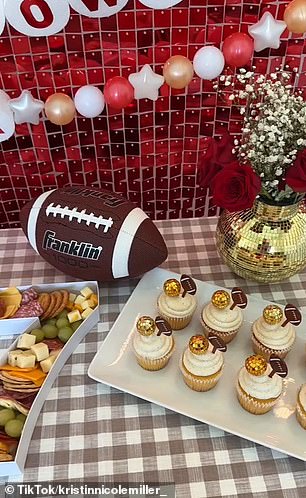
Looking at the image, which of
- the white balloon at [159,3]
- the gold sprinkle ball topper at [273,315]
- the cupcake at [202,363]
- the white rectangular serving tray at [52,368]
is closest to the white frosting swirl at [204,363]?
the cupcake at [202,363]

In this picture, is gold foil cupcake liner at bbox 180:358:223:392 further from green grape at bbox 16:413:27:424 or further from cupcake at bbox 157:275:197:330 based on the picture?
green grape at bbox 16:413:27:424

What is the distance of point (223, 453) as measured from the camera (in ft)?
2.62

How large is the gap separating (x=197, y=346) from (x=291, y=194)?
322 millimetres

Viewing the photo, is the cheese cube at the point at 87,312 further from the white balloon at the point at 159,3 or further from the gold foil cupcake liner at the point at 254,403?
the white balloon at the point at 159,3

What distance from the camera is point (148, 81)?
95 cm

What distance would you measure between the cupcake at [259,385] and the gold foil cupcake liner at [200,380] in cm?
4

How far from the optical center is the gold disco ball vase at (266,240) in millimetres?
958

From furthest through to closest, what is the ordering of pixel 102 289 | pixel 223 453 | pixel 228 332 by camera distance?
1. pixel 102 289
2. pixel 228 332
3. pixel 223 453

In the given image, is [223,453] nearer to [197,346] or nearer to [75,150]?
[197,346]

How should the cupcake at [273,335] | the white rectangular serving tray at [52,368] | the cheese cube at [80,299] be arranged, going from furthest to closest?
the cheese cube at [80,299] → the cupcake at [273,335] → the white rectangular serving tray at [52,368]

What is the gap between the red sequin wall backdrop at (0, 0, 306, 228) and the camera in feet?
3.16

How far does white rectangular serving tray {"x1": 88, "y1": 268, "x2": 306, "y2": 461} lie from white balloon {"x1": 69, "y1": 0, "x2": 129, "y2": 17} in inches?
20.1

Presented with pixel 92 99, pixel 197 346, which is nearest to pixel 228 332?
pixel 197 346

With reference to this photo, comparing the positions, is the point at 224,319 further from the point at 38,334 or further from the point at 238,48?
the point at 238,48
